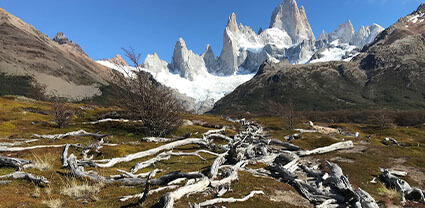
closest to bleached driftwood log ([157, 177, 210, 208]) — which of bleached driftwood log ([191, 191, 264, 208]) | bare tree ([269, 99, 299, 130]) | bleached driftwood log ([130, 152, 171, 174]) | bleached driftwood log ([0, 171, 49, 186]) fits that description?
bleached driftwood log ([191, 191, 264, 208])

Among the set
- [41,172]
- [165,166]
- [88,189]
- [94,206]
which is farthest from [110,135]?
[94,206]

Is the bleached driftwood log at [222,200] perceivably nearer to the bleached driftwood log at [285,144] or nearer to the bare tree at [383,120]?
the bleached driftwood log at [285,144]

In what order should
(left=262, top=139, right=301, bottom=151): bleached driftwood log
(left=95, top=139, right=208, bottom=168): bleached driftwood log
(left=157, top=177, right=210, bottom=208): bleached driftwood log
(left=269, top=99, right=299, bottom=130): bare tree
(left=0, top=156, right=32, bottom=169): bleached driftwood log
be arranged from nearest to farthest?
(left=157, top=177, right=210, bottom=208): bleached driftwood log
(left=0, top=156, right=32, bottom=169): bleached driftwood log
(left=95, top=139, right=208, bottom=168): bleached driftwood log
(left=262, top=139, right=301, bottom=151): bleached driftwood log
(left=269, top=99, right=299, bottom=130): bare tree

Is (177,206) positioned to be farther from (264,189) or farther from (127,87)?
(127,87)

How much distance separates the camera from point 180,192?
11039 millimetres

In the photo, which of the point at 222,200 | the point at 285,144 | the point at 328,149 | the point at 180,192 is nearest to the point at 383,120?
the point at 328,149

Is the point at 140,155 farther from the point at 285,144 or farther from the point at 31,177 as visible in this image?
the point at 285,144

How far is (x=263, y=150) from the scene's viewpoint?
2920 cm

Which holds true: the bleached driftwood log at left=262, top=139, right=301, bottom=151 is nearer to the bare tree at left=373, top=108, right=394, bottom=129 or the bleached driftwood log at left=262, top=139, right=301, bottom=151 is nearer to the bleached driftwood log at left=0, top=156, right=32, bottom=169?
the bleached driftwood log at left=0, top=156, right=32, bottom=169

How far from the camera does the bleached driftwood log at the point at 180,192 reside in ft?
31.4

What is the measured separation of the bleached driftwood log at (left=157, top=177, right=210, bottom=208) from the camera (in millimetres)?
9573

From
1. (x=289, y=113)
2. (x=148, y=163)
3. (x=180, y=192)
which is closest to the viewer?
(x=180, y=192)

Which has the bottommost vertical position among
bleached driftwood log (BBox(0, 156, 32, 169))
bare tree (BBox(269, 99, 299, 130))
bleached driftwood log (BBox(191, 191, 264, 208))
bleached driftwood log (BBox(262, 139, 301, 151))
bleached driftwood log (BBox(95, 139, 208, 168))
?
bleached driftwood log (BBox(262, 139, 301, 151))

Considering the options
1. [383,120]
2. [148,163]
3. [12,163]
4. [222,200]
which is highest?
[383,120]
